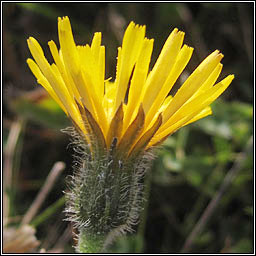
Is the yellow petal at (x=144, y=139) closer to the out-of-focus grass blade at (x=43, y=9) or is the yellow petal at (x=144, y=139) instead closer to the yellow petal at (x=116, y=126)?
the yellow petal at (x=116, y=126)

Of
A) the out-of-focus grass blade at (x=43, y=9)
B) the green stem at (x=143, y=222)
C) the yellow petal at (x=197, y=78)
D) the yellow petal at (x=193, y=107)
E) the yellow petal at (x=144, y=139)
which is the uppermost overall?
the out-of-focus grass blade at (x=43, y=9)

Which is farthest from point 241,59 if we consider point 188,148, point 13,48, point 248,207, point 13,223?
point 13,223

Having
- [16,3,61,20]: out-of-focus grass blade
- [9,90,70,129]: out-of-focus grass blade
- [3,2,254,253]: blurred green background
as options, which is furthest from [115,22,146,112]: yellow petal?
[16,3,61,20]: out-of-focus grass blade

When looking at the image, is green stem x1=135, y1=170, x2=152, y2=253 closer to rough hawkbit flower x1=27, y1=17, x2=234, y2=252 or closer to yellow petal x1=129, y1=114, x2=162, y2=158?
rough hawkbit flower x1=27, y1=17, x2=234, y2=252

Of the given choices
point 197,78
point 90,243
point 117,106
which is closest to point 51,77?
point 117,106

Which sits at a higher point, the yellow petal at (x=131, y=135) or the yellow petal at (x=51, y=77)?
the yellow petal at (x=51, y=77)

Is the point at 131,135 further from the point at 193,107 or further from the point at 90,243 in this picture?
the point at 90,243

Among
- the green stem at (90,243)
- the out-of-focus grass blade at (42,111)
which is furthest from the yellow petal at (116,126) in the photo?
the out-of-focus grass blade at (42,111)
